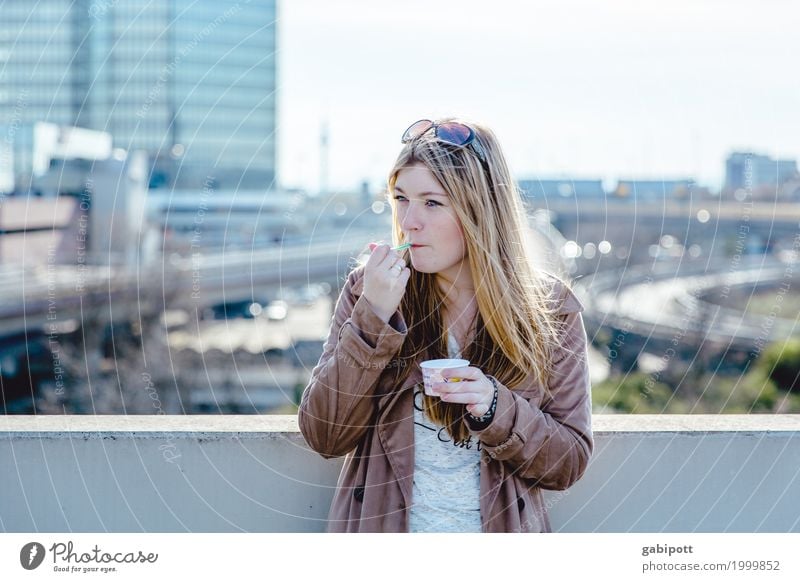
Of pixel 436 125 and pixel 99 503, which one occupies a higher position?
pixel 436 125

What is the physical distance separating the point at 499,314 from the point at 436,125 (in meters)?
0.54

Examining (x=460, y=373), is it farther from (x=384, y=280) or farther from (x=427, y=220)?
(x=427, y=220)

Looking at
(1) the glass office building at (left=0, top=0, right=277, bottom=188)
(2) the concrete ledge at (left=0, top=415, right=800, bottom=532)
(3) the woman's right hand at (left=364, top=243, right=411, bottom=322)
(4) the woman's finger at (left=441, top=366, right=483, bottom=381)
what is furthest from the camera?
(1) the glass office building at (left=0, top=0, right=277, bottom=188)

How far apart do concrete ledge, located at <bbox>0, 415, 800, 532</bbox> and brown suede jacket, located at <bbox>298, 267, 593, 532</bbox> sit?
342 millimetres

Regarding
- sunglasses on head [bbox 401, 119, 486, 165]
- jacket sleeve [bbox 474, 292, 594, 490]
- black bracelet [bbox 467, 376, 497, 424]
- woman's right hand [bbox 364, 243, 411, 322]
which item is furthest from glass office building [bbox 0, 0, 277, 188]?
black bracelet [bbox 467, 376, 497, 424]

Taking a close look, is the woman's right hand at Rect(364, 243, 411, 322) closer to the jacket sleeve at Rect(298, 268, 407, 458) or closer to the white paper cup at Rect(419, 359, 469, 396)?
the jacket sleeve at Rect(298, 268, 407, 458)

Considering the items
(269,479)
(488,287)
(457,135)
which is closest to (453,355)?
(488,287)

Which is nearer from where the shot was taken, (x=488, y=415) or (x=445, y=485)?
(x=488, y=415)

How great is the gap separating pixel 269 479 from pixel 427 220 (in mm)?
985

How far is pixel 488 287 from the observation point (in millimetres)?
2453

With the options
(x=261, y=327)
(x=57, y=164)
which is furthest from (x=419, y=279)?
(x=57, y=164)

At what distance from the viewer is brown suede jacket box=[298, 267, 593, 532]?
91.3 inches

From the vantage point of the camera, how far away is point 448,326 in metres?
2.53
